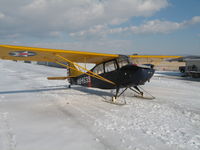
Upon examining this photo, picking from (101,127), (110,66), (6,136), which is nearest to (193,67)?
(110,66)

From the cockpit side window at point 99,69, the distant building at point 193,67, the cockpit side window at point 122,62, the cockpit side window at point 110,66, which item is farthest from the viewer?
the distant building at point 193,67

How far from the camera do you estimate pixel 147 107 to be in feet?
19.2

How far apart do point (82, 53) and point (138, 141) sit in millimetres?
4740

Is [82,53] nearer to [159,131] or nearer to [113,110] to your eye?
[113,110]

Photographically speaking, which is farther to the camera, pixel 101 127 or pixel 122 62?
pixel 122 62

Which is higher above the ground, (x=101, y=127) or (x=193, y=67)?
(x=193, y=67)

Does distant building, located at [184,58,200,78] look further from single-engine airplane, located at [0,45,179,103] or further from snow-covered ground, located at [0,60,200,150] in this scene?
snow-covered ground, located at [0,60,200,150]

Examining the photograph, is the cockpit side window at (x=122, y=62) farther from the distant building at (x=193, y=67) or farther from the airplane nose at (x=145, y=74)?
the distant building at (x=193, y=67)

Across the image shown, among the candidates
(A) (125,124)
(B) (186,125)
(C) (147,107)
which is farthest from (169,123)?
(C) (147,107)

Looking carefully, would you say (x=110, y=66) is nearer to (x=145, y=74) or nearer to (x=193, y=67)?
(x=145, y=74)

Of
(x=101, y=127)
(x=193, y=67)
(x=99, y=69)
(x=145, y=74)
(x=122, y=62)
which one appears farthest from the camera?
(x=193, y=67)

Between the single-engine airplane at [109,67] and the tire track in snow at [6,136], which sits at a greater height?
the single-engine airplane at [109,67]

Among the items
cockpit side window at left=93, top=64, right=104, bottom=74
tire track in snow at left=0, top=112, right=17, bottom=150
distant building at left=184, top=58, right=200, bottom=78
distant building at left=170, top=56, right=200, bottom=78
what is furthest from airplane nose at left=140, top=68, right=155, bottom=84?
distant building at left=184, top=58, right=200, bottom=78

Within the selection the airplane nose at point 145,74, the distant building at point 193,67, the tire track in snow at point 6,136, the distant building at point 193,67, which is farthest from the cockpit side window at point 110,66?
the distant building at point 193,67
